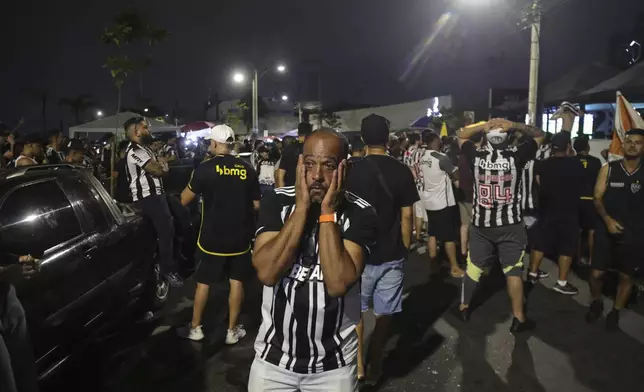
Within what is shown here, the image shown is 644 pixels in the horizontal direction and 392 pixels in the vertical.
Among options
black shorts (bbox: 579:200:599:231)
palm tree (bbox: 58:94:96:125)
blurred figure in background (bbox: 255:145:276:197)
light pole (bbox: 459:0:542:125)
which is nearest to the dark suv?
blurred figure in background (bbox: 255:145:276:197)

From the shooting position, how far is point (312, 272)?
2.44m

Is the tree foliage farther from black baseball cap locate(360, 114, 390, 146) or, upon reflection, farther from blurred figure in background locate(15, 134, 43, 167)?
black baseball cap locate(360, 114, 390, 146)

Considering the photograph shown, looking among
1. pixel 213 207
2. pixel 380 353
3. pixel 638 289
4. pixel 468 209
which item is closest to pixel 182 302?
pixel 213 207

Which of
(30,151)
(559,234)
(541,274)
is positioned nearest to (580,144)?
(559,234)

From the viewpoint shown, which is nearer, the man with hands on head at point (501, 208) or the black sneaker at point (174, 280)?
the man with hands on head at point (501, 208)

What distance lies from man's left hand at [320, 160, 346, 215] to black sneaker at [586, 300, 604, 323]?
15.1ft

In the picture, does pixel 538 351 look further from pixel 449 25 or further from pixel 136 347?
pixel 449 25

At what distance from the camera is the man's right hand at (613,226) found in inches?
216

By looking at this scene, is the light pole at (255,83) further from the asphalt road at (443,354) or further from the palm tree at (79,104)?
the palm tree at (79,104)

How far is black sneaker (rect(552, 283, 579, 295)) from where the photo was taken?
674cm

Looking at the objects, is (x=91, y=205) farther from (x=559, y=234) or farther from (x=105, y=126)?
(x=105, y=126)

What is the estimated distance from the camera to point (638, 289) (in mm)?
6805

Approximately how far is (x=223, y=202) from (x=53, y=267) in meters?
1.53

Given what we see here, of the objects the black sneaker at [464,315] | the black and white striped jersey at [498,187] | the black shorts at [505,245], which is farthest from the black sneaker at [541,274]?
the black and white striped jersey at [498,187]
